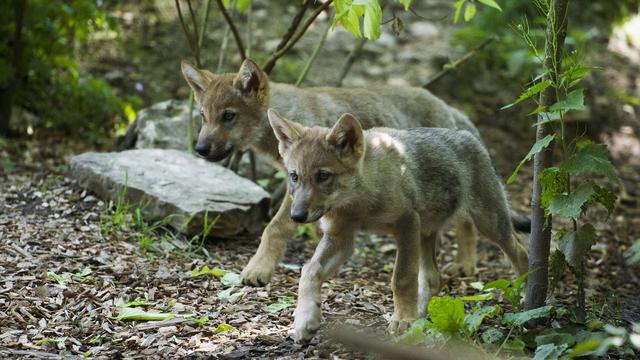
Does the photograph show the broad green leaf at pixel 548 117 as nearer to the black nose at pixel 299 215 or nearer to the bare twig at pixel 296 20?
the black nose at pixel 299 215

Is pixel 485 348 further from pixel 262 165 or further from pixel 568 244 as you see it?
pixel 262 165

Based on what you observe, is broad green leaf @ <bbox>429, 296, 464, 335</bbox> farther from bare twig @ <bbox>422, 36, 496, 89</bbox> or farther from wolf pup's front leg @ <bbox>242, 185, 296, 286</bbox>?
bare twig @ <bbox>422, 36, 496, 89</bbox>

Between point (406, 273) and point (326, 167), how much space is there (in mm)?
882

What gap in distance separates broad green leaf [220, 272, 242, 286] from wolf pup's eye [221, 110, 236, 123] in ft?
4.76

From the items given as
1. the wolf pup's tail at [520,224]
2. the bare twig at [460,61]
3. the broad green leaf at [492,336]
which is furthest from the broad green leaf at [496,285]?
the bare twig at [460,61]

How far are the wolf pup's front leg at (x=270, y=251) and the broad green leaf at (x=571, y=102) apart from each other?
95.2 inches

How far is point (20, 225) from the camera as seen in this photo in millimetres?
6684

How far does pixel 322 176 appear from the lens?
17.4ft

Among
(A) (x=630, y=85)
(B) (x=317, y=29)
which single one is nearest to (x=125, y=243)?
(B) (x=317, y=29)

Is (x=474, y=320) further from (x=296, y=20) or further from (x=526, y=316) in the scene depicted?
(x=296, y=20)

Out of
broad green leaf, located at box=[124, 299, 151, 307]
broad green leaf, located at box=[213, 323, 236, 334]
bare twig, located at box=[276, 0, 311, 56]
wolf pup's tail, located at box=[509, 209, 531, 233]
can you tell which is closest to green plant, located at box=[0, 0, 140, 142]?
bare twig, located at box=[276, 0, 311, 56]

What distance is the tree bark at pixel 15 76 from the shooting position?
28.3ft

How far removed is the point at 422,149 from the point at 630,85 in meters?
8.12

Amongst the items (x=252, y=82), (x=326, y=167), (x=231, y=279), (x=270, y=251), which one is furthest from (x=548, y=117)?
(x=252, y=82)
